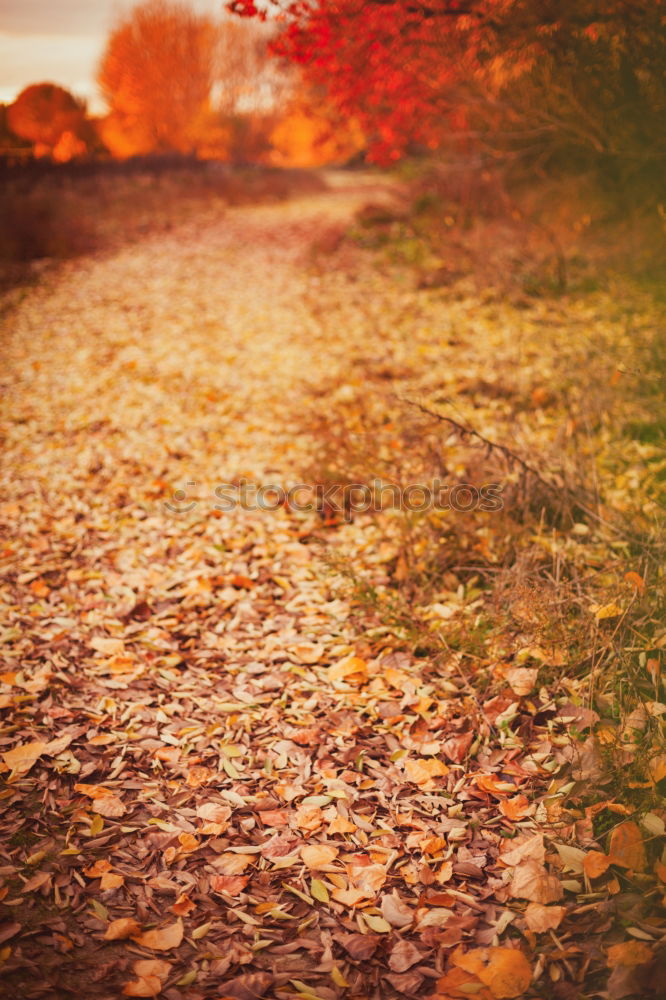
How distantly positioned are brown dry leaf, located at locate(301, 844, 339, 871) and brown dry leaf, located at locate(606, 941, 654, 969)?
1016 millimetres

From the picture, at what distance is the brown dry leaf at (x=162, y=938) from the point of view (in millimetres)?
2127

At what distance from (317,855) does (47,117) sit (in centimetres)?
1886

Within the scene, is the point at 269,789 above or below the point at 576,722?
below

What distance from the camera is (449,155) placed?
9891 millimetres

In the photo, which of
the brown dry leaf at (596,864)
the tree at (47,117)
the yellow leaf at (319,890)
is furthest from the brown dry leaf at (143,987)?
the tree at (47,117)

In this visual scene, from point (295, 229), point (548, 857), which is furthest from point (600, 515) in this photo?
point (295, 229)

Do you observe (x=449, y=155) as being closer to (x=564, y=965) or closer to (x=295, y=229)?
(x=295, y=229)

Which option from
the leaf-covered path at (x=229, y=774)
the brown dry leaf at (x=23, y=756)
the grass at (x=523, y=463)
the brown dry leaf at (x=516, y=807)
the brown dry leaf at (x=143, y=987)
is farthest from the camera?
the grass at (x=523, y=463)

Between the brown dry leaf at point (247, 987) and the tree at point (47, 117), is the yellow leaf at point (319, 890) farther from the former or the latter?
the tree at point (47, 117)

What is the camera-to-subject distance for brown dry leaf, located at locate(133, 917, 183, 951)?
2.13 metres

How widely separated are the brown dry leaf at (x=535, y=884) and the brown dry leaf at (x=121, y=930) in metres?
1.37

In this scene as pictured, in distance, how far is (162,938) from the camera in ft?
7.04

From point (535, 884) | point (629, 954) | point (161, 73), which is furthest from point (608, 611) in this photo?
point (161, 73)

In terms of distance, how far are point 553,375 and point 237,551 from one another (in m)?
3.57
